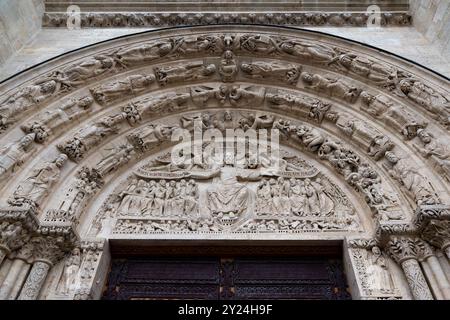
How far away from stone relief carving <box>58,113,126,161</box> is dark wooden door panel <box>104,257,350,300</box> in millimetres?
1721

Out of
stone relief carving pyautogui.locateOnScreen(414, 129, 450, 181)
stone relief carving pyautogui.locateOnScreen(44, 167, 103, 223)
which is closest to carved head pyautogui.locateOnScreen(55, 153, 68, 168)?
stone relief carving pyautogui.locateOnScreen(44, 167, 103, 223)

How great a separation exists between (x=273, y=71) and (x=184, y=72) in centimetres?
159

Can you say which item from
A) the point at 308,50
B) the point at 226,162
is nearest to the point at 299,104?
the point at 308,50

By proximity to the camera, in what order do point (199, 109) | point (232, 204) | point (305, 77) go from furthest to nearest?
point (199, 109) < point (305, 77) < point (232, 204)

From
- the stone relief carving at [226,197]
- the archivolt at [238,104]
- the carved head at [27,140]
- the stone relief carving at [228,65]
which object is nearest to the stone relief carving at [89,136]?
the archivolt at [238,104]

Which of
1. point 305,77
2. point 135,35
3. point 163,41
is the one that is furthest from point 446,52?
point 135,35

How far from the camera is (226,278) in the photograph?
4457 mm

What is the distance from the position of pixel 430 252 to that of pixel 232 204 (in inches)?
98.4

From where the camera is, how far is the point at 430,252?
3.83m

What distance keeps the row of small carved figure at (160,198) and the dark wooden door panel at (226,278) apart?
676 mm

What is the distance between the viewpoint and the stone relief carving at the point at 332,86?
5.55 metres

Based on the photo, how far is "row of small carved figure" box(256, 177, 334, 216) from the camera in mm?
4926

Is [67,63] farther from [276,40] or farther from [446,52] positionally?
[446,52]

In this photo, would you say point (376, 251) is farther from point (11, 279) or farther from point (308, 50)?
point (11, 279)
